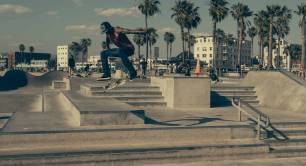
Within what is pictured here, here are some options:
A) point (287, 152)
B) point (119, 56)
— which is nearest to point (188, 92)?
point (287, 152)

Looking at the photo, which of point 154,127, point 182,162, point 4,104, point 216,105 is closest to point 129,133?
point 154,127

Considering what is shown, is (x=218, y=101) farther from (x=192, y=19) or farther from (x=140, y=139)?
(x=192, y=19)

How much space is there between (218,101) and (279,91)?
3.13 meters

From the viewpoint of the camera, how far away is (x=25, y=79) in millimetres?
47906

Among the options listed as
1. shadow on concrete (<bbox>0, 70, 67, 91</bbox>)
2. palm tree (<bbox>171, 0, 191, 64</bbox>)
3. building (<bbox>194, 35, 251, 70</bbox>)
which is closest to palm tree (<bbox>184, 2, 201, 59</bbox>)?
palm tree (<bbox>171, 0, 191, 64</bbox>)

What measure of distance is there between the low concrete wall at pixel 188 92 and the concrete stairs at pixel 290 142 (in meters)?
6.19

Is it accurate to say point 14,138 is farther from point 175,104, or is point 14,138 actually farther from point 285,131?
point 175,104

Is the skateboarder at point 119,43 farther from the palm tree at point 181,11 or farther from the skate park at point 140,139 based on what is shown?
the palm tree at point 181,11

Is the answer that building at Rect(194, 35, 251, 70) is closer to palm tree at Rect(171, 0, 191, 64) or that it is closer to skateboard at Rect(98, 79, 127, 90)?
palm tree at Rect(171, 0, 191, 64)

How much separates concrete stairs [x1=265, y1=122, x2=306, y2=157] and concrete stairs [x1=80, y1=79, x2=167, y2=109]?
7.35 meters

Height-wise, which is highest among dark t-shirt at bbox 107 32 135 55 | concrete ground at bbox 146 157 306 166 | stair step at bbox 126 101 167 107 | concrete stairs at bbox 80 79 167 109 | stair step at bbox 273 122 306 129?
dark t-shirt at bbox 107 32 135 55

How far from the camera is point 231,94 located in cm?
2058

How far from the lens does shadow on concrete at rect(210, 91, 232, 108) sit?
19.5 meters

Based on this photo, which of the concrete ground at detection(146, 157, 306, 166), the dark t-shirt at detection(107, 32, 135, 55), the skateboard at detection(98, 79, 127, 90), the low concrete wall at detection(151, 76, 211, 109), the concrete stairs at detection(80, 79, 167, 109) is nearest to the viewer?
the concrete ground at detection(146, 157, 306, 166)
